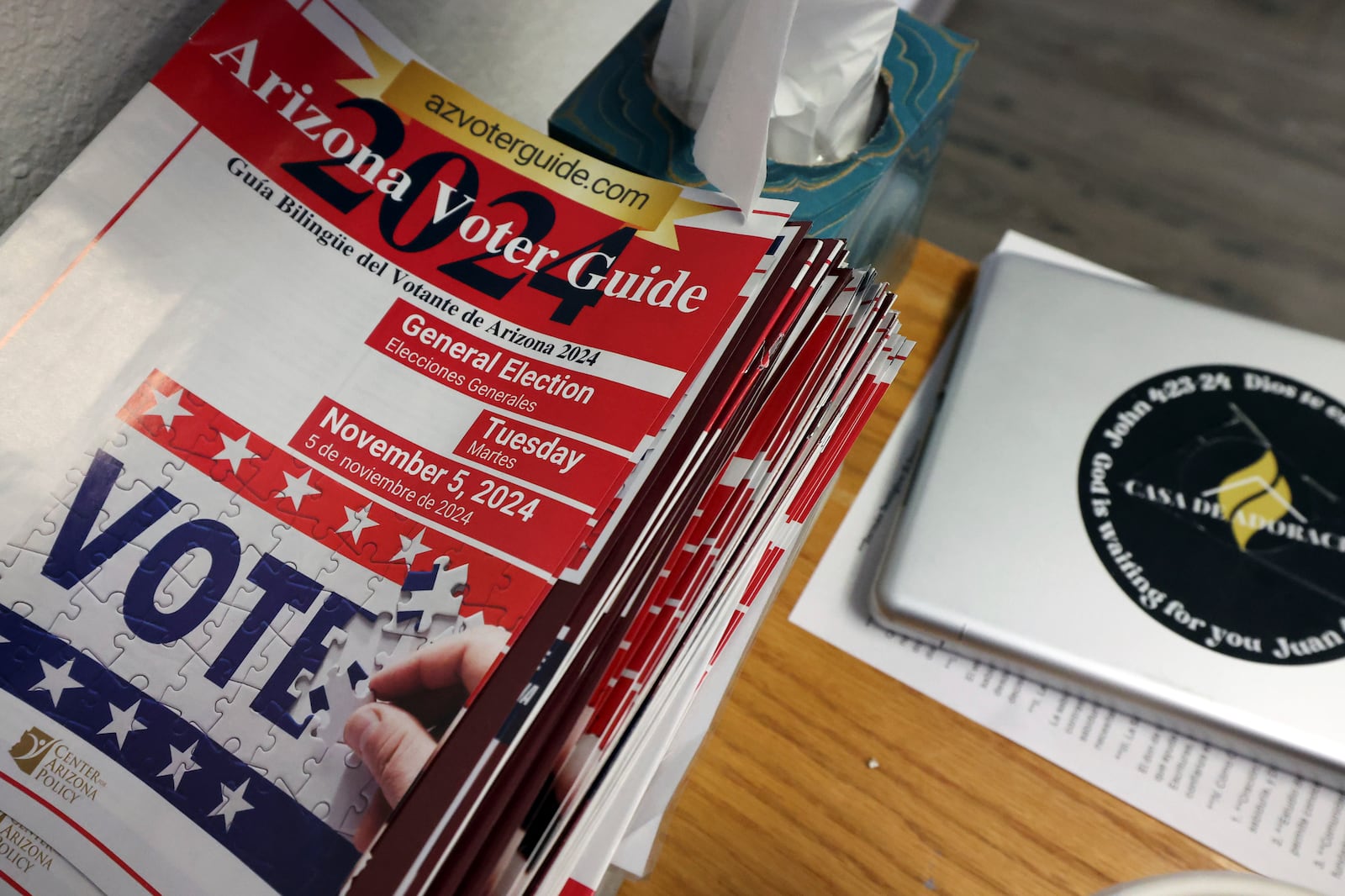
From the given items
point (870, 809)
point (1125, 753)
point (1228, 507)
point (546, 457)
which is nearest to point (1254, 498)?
point (1228, 507)

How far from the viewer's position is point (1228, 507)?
50 cm

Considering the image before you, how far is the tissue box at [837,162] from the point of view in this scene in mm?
458

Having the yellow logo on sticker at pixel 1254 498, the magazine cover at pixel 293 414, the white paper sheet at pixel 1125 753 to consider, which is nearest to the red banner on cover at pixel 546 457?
the magazine cover at pixel 293 414

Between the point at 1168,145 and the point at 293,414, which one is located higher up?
the point at 1168,145

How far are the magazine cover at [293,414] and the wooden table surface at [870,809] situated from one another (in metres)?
0.20

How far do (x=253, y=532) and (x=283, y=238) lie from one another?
14cm

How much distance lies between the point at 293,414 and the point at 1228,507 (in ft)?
1.65

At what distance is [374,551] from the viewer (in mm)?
343

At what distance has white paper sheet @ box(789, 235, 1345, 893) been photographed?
45 centimetres

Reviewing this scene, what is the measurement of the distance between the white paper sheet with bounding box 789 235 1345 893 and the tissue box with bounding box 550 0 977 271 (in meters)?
0.21

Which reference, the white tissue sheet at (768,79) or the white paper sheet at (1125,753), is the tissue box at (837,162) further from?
the white paper sheet at (1125,753)

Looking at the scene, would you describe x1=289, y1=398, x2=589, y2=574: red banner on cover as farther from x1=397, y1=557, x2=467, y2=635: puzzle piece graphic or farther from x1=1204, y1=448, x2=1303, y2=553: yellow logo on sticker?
x1=1204, y1=448, x2=1303, y2=553: yellow logo on sticker

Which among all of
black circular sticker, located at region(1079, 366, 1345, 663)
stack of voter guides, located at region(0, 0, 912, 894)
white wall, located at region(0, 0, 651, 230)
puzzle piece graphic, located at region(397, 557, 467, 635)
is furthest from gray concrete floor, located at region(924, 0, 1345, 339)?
puzzle piece graphic, located at region(397, 557, 467, 635)

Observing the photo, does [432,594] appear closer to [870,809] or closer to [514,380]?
[514,380]
